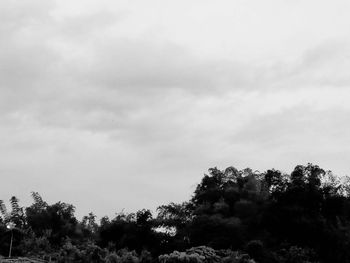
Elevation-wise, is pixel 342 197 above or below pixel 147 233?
above

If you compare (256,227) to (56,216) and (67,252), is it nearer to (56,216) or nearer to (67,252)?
(67,252)

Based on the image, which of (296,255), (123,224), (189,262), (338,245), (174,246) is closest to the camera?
(189,262)

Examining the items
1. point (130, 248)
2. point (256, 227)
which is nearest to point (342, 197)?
point (256, 227)

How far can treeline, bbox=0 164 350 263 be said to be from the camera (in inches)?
1406

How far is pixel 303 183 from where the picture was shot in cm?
4038

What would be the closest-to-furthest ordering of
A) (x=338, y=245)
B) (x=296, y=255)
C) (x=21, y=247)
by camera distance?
(x=296, y=255)
(x=338, y=245)
(x=21, y=247)

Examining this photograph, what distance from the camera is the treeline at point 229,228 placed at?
35.7 m

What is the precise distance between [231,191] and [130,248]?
9128 millimetres

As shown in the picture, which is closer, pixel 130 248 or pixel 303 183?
pixel 303 183

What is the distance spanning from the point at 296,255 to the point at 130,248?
14843 millimetres

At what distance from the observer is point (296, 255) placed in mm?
33562

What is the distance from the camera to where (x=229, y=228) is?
39656 millimetres

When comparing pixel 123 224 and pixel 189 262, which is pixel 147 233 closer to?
pixel 123 224

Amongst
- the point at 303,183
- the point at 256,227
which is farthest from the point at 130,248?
the point at 303,183
